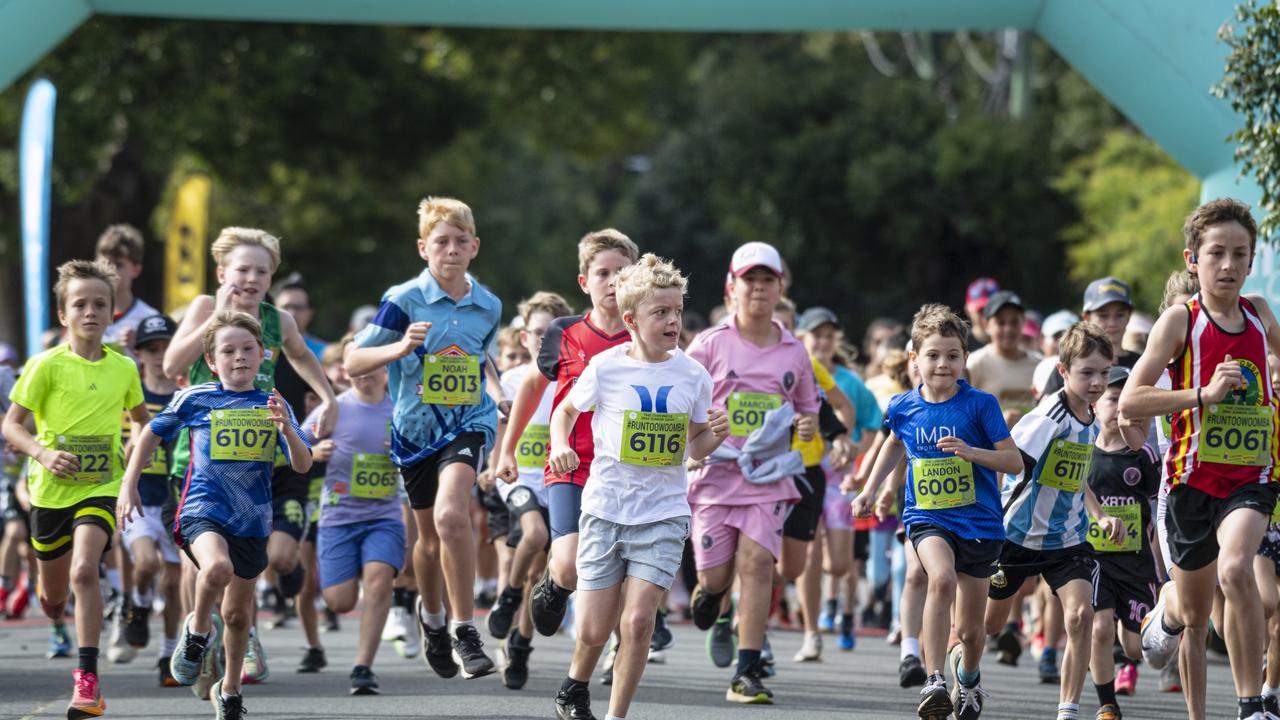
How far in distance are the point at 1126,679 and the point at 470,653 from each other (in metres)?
3.85

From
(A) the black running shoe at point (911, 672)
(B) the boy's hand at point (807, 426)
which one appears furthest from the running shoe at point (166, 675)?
(A) the black running shoe at point (911, 672)

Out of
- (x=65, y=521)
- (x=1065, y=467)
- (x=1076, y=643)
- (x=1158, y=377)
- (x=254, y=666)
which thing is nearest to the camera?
(x=1158, y=377)

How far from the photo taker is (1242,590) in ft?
22.1

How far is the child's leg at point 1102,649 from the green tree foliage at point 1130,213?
2170 centimetres

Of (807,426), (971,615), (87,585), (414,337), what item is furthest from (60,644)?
(971,615)

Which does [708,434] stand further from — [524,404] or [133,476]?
[133,476]

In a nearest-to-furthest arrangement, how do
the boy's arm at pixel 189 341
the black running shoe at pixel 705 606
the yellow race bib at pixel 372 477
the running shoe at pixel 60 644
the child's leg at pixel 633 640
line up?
the child's leg at pixel 633 640 < the boy's arm at pixel 189 341 < the black running shoe at pixel 705 606 < the yellow race bib at pixel 372 477 < the running shoe at pixel 60 644

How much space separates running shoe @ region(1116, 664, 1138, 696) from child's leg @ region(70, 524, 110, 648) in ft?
17.2

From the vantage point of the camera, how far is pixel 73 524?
8.27 meters

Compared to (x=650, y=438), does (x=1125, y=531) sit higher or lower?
lower

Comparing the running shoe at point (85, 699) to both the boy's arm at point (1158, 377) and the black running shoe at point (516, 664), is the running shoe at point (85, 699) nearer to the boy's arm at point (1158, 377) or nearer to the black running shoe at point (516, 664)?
the black running shoe at point (516, 664)

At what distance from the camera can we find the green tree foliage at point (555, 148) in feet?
82.5

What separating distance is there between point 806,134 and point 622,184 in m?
18.8

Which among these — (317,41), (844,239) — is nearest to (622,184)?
(844,239)
